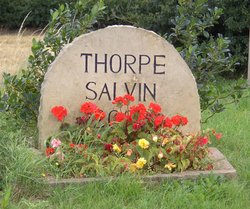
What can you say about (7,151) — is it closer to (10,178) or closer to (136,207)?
(10,178)

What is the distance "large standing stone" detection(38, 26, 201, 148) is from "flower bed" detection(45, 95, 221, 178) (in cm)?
13

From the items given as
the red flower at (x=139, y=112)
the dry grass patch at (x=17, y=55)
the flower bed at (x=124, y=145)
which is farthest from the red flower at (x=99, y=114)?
the dry grass patch at (x=17, y=55)

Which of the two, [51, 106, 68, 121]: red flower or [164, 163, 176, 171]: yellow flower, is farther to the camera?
[51, 106, 68, 121]: red flower

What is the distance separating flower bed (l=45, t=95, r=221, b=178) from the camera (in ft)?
15.0

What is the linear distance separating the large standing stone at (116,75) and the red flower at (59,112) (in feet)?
0.29

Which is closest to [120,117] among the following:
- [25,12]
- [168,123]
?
[168,123]

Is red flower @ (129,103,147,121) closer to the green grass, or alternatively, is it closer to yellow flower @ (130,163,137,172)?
yellow flower @ (130,163,137,172)

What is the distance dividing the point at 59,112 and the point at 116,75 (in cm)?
58

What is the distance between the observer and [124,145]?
4773 mm

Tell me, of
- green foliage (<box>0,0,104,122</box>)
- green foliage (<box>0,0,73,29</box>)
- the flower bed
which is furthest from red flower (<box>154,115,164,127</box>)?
green foliage (<box>0,0,73,29</box>)

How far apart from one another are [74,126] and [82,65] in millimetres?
496

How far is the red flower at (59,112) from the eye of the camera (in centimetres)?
496

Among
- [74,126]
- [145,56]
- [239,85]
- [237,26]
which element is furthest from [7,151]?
[237,26]

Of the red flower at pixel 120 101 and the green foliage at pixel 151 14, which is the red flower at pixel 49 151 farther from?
the green foliage at pixel 151 14
